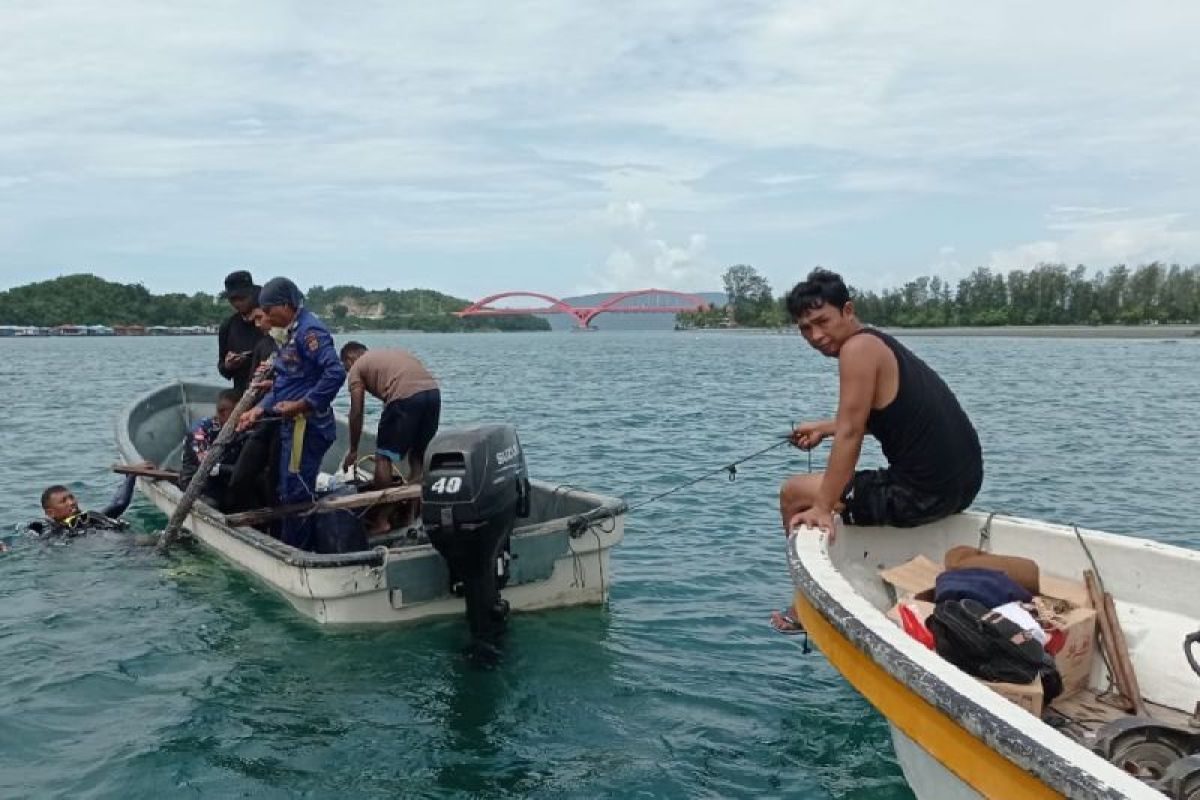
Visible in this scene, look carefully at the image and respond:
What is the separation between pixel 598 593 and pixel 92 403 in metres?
28.9

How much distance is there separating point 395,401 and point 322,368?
784mm

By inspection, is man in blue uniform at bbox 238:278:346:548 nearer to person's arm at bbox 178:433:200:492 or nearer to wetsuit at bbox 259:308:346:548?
wetsuit at bbox 259:308:346:548

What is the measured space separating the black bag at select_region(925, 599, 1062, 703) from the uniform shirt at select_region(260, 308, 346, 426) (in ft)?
16.6

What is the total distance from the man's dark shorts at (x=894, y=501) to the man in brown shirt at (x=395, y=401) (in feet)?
12.8

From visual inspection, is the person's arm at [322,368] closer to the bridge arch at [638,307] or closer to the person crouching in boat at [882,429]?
the person crouching in boat at [882,429]

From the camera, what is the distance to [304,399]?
26.0ft

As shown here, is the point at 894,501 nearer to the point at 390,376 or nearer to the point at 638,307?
the point at 390,376

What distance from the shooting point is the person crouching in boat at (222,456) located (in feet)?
Result: 31.0

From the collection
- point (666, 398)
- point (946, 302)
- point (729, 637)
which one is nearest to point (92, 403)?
point (666, 398)

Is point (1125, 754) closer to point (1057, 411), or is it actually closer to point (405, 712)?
point (405, 712)

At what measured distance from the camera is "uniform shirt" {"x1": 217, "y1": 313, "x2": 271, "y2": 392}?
33.5 feet

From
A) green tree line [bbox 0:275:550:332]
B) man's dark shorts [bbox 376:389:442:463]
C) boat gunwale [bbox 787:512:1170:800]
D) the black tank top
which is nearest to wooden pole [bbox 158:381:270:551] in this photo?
man's dark shorts [bbox 376:389:442:463]

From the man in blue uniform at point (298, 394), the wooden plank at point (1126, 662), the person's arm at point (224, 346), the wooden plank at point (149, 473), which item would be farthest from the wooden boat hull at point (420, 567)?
the wooden plank at point (1126, 662)

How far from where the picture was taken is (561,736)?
606 centimetres
